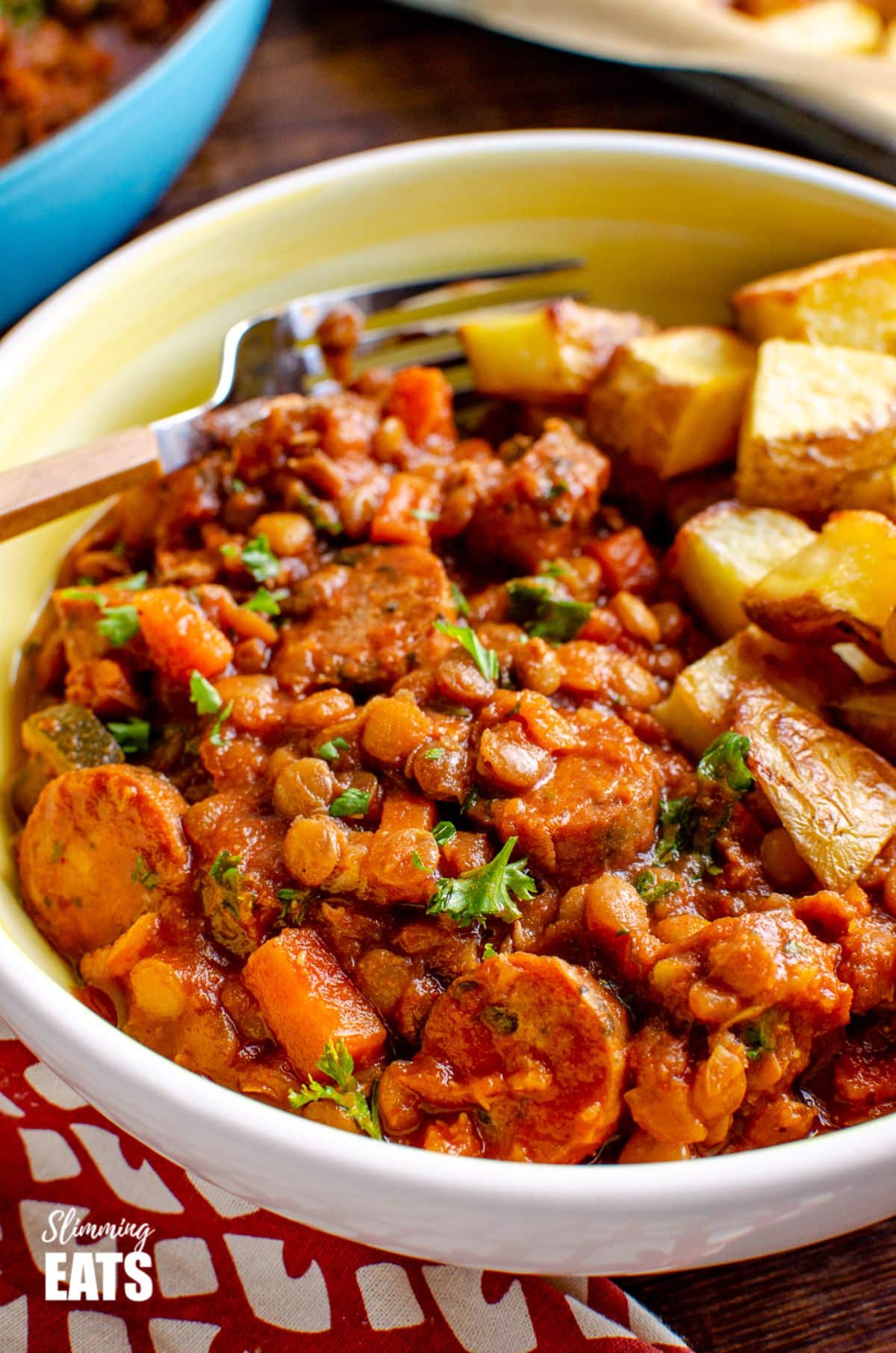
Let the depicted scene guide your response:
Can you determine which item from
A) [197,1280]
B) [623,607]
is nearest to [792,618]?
[623,607]

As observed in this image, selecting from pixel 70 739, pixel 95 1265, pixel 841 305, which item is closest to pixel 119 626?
pixel 70 739

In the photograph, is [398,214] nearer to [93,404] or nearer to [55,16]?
[93,404]

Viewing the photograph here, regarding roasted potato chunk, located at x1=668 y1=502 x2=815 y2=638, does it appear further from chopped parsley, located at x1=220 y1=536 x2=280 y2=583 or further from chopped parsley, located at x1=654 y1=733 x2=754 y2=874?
chopped parsley, located at x1=220 y1=536 x2=280 y2=583

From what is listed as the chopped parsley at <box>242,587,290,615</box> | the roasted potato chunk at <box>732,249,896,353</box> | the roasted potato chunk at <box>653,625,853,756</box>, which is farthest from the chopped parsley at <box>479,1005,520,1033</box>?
the roasted potato chunk at <box>732,249,896,353</box>

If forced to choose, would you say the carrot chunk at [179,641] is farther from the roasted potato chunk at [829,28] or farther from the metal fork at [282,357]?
the roasted potato chunk at [829,28]

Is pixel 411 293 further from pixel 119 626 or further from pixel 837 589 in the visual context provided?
pixel 837 589
